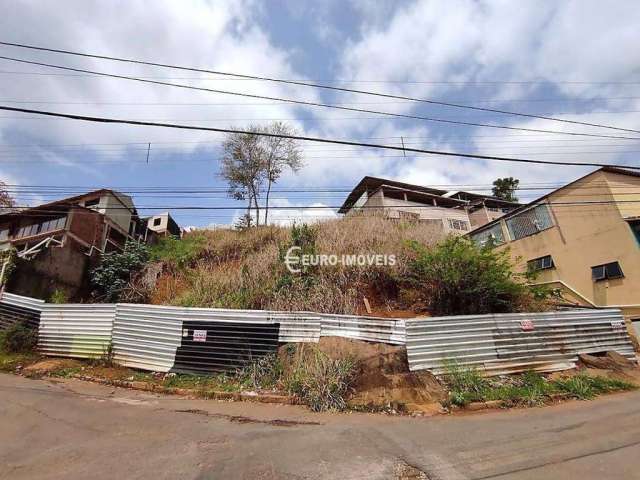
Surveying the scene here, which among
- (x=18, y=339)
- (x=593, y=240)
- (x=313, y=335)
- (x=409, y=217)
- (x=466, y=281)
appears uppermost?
(x=409, y=217)

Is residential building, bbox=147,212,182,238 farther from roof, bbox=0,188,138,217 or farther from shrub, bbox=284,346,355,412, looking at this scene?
shrub, bbox=284,346,355,412

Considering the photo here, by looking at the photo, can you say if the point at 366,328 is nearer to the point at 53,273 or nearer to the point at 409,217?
the point at 409,217

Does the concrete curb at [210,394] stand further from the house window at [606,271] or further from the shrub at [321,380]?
the house window at [606,271]

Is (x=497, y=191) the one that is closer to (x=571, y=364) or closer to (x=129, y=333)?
(x=571, y=364)

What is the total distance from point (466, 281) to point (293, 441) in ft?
18.7

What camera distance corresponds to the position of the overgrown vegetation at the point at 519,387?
5766 mm

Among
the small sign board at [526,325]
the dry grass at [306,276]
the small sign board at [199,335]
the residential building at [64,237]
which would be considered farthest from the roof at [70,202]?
the small sign board at [526,325]

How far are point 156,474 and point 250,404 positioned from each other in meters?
2.66

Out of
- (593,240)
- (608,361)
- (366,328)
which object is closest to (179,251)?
(366,328)

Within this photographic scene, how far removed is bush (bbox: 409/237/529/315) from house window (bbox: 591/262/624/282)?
8267 mm

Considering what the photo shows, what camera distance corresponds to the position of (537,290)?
8.79m

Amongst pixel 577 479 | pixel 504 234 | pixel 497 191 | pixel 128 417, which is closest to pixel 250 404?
pixel 128 417

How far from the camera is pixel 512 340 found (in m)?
6.98

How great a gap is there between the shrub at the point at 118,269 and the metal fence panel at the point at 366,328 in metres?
10.5
